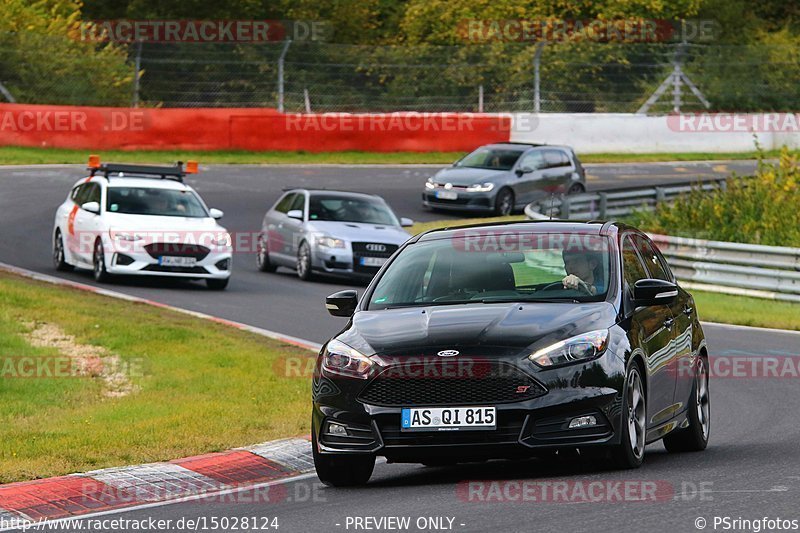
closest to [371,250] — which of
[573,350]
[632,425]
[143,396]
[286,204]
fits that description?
[286,204]

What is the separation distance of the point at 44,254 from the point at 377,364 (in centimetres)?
1940

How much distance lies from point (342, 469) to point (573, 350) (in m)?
1.58

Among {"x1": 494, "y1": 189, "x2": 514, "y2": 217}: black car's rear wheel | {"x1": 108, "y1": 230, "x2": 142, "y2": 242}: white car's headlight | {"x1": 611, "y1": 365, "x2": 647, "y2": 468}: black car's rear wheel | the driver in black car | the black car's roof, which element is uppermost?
the black car's roof

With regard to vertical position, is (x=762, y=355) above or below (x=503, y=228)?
below

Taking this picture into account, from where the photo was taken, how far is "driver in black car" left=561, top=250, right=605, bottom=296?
10227 mm

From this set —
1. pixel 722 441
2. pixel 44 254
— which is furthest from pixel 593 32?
pixel 722 441

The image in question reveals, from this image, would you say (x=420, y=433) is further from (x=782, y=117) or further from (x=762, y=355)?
(x=782, y=117)

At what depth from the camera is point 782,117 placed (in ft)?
167

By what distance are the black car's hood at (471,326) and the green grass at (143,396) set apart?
6.29 ft

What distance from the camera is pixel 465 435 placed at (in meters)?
9.16

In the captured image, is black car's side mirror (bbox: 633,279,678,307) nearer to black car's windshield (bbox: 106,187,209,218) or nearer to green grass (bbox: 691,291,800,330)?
green grass (bbox: 691,291,800,330)

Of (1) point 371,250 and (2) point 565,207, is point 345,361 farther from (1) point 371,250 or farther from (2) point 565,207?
(2) point 565,207

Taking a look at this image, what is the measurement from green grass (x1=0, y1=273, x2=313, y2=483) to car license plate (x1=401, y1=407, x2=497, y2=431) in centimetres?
230
